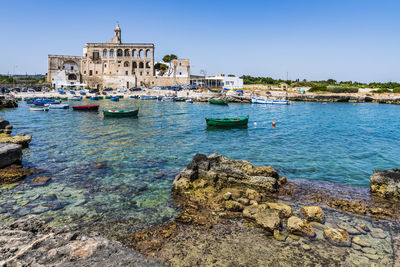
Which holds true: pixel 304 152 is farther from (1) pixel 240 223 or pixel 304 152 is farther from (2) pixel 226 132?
(1) pixel 240 223

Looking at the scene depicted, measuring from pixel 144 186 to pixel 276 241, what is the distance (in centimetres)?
655

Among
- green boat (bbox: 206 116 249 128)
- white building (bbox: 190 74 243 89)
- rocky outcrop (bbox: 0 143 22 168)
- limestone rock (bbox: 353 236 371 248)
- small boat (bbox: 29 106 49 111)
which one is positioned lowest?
limestone rock (bbox: 353 236 371 248)

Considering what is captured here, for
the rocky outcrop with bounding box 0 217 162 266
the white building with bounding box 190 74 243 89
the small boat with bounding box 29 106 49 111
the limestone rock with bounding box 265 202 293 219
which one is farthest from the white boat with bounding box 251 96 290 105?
the rocky outcrop with bounding box 0 217 162 266

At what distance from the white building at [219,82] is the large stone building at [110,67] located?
9125mm

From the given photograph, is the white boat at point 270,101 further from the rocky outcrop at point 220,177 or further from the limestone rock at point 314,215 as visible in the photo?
the limestone rock at point 314,215

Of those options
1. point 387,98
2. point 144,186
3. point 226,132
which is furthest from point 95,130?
point 387,98

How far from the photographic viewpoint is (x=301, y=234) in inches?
320

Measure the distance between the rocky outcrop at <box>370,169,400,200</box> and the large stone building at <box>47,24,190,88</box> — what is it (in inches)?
3388

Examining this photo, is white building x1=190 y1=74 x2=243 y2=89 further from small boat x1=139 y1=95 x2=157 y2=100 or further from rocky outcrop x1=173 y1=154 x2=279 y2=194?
rocky outcrop x1=173 y1=154 x2=279 y2=194

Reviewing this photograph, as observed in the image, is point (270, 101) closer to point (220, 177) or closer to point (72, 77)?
point (220, 177)

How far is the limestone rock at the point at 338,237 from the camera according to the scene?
25.3ft

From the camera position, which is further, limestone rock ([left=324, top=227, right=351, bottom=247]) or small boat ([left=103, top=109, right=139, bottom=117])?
small boat ([left=103, top=109, right=139, bottom=117])

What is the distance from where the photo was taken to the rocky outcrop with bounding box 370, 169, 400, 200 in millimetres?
11281

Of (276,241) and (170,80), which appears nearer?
(276,241)
